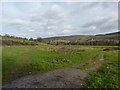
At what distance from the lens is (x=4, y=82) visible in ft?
21.0

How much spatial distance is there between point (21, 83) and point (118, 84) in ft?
21.2

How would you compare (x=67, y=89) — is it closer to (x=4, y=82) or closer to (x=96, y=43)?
(x=4, y=82)

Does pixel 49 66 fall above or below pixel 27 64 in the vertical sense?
below

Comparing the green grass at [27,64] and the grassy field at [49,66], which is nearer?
the grassy field at [49,66]

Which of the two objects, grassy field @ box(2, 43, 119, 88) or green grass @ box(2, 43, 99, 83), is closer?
grassy field @ box(2, 43, 119, 88)

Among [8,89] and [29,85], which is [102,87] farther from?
[8,89]

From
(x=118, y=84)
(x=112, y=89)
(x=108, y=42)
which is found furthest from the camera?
(x=108, y=42)

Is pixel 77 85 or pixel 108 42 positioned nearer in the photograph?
pixel 77 85

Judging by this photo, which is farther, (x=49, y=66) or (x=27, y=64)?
(x=27, y=64)

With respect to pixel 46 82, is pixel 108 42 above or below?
above

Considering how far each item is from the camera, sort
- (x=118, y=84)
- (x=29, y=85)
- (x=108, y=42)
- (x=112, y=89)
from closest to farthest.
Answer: (x=112, y=89) → (x=118, y=84) → (x=29, y=85) → (x=108, y=42)

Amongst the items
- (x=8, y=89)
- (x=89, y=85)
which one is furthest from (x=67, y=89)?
(x=8, y=89)

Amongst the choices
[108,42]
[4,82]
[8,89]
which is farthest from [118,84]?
[108,42]

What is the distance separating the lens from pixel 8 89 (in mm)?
5551
